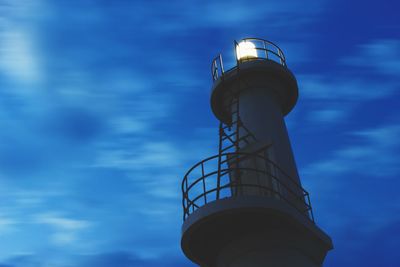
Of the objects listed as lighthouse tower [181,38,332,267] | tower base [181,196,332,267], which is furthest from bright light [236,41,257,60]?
tower base [181,196,332,267]

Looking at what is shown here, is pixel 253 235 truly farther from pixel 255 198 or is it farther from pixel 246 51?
pixel 246 51

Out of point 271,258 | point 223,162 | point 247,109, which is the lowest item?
point 271,258

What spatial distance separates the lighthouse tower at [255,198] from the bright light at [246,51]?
1.13 m

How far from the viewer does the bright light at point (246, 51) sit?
770 inches

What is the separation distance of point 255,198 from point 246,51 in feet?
30.6

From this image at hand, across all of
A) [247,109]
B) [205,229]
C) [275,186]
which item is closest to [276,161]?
[275,186]

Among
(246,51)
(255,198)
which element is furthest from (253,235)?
(246,51)

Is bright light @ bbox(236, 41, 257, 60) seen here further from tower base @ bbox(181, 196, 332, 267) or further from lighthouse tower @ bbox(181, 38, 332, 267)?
tower base @ bbox(181, 196, 332, 267)

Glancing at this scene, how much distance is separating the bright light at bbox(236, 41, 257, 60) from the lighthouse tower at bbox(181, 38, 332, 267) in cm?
113

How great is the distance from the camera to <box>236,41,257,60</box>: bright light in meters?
19.6

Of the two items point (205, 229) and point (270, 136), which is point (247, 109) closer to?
point (270, 136)

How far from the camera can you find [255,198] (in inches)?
477

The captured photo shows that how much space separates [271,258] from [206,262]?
2.53 meters

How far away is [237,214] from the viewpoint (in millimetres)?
12219
